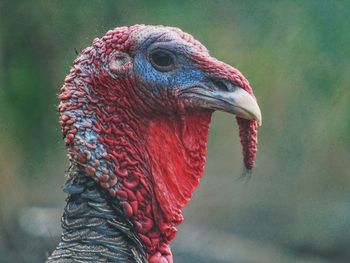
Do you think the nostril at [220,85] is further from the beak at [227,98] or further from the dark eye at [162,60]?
the dark eye at [162,60]

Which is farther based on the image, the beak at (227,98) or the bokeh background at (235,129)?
the bokeh background at (235,129)

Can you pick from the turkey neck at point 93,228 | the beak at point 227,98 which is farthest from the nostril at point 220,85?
the turkey neck at point 93,228

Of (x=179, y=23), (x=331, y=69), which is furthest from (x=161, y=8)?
(x=331, y=69)

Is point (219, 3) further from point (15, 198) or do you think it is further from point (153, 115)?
point (153, 115)

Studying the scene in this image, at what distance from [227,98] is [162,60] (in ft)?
0.79

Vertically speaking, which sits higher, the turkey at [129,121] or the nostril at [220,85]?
the nostril at [220,85]

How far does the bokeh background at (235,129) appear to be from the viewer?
5.85 metres

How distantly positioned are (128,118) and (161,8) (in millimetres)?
3338

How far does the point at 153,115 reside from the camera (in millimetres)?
2541

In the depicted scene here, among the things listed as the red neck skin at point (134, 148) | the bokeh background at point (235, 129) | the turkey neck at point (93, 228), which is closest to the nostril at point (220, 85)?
the red neck skin at point (134, 148)

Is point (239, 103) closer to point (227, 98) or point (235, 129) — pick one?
point (227, 98)

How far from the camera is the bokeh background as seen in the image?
5.85 m

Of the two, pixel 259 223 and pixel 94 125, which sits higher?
pixel 259 223

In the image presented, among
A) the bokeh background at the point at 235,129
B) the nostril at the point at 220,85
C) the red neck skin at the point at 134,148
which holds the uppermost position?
the bokeh background at the point at 235,129
